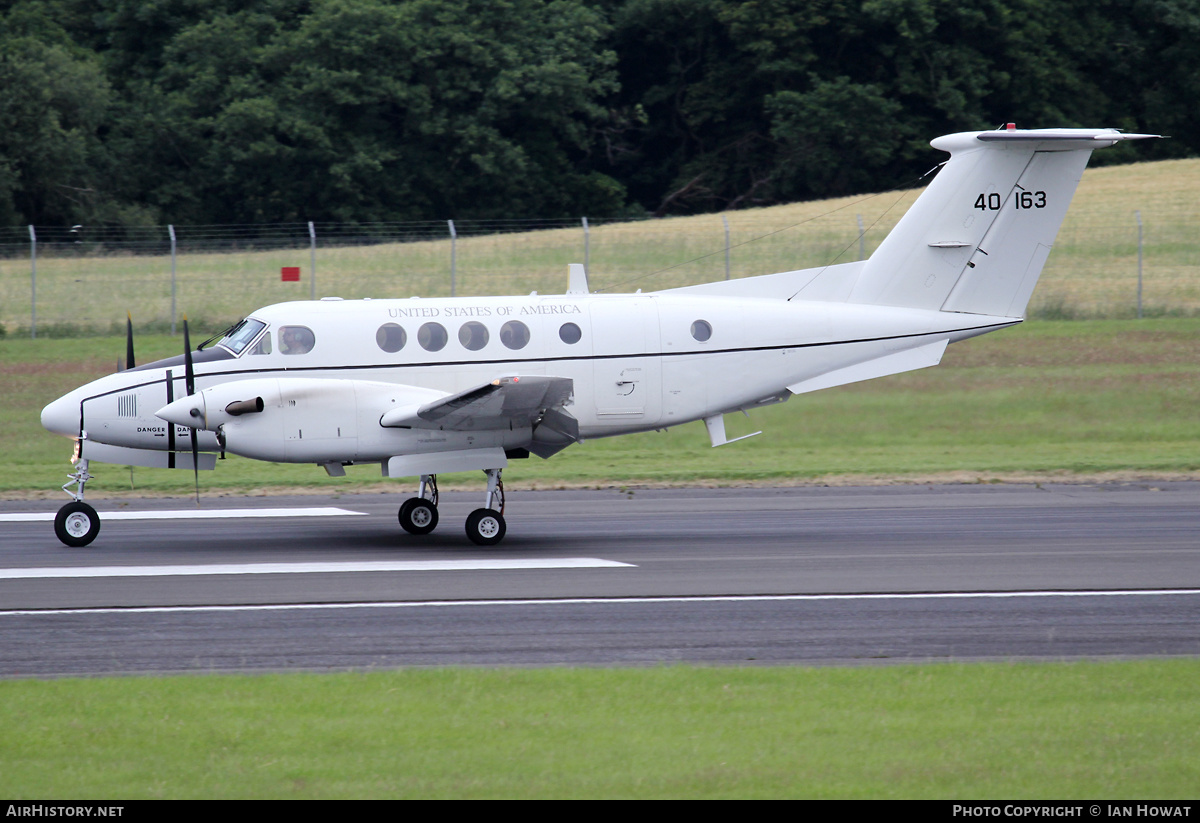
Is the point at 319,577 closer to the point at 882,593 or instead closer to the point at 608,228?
the point at 882,593

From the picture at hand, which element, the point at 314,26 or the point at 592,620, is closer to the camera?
the point at 592,620

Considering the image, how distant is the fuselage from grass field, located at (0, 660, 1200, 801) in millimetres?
6417

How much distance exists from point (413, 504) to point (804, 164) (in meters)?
45.7

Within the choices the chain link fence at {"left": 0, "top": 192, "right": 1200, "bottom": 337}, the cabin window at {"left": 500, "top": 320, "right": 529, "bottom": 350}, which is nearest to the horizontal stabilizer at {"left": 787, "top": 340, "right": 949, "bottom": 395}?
the cabin window at {"left": 500, "top": 320, "right": 529, "bottom": 350}

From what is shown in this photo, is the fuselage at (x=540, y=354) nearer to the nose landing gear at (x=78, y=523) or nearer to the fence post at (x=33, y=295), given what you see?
the nose landing gear at (x=78, y=523)

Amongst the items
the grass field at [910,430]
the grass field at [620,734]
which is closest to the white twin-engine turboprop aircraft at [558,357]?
the grass field at [910,430]

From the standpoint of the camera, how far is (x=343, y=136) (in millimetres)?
54625

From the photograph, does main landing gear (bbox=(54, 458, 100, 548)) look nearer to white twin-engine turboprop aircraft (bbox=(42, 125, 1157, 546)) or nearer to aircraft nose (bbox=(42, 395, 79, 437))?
white twin-engine turboprop aircraft (bbox=(42, 125, 1157, 546))

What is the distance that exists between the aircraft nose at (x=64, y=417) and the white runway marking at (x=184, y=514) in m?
2.92

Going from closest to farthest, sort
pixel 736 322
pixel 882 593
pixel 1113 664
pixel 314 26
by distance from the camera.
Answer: pixel 1113 664
pixel 882 593
pixel 736 322
pixel 314 26

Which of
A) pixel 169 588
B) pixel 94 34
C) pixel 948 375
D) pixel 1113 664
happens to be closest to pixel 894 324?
pixel 1113 664

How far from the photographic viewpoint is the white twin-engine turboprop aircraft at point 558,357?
14930mm

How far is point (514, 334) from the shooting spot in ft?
51.1

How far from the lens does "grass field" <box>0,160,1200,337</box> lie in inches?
1340
